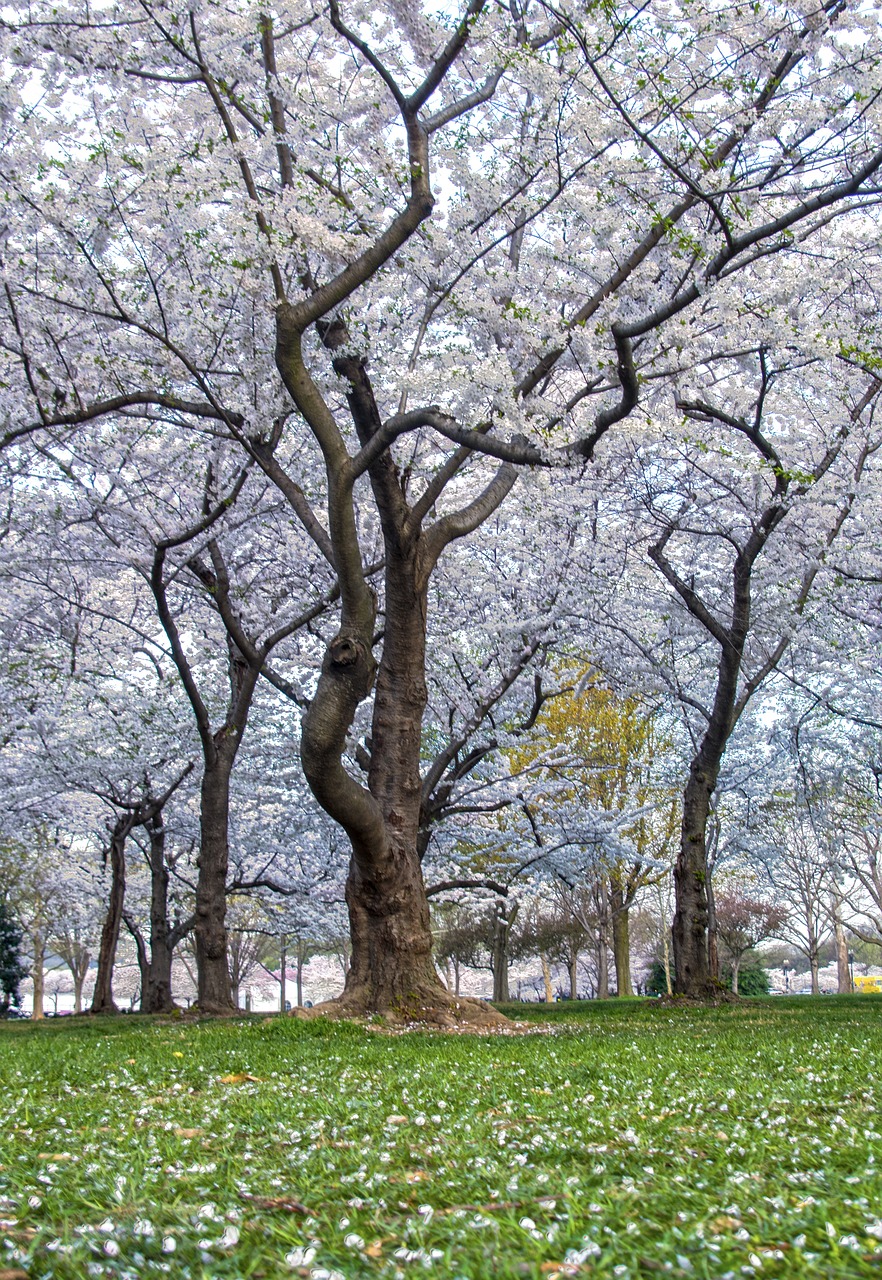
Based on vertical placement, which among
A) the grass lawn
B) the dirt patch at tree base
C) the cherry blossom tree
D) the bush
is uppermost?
the cherry blossom tree

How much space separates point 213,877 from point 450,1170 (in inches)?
495

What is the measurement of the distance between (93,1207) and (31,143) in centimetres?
1036

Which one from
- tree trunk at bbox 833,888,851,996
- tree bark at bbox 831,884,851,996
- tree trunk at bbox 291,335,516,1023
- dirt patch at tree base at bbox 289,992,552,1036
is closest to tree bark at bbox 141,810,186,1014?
dirt patch at tree base at bbox 289,992,552,1036

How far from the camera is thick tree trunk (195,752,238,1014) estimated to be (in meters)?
14.9

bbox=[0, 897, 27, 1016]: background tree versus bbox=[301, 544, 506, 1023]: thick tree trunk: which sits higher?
bbox=[301, 544, 506, 1023]: thick tree trunk

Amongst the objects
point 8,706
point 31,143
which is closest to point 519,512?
point 31,143

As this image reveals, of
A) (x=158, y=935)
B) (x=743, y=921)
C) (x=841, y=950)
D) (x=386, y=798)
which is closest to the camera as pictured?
(x=386, y=798)

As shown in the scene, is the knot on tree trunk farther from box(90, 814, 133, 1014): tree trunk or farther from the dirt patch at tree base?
box(90, 814, 133, 1014): tree trunk

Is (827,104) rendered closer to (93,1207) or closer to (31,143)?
(31,143)

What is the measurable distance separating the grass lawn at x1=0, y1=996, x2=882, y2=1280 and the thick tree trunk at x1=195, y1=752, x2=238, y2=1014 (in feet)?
29.2

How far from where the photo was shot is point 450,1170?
294 cm

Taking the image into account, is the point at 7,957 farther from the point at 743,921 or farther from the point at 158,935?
the point at 743,921

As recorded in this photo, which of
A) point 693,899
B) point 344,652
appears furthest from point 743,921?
point 344,652

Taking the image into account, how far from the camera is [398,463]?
10.7m
